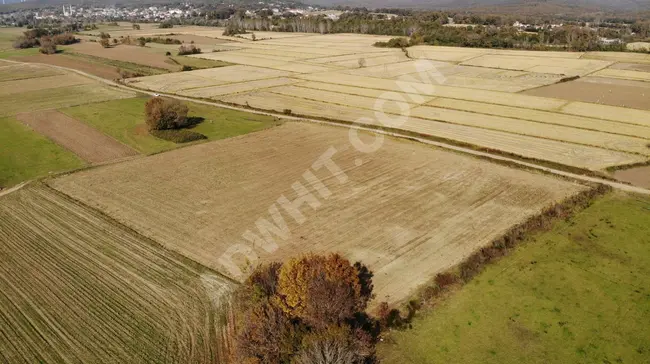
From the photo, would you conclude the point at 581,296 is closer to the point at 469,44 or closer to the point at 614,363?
the point at 614,363

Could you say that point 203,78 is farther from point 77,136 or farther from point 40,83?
point 77,136

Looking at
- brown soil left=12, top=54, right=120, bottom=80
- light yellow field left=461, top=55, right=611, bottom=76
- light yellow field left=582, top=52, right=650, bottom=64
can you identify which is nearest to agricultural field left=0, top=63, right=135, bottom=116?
brown soil left=12, top=54, right=120, bottom=80

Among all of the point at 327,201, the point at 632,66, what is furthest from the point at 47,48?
the point at 632,66

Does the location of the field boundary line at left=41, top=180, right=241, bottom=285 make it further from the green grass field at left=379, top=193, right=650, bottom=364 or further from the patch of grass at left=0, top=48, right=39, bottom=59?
the patch of grass at left=0, top=48, right=39, bottom=59

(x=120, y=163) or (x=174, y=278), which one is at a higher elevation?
(x=120, y=163)

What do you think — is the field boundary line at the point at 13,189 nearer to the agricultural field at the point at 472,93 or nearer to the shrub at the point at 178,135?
the shrub at the point at 178,135

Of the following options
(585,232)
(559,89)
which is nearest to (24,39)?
(559,89)
